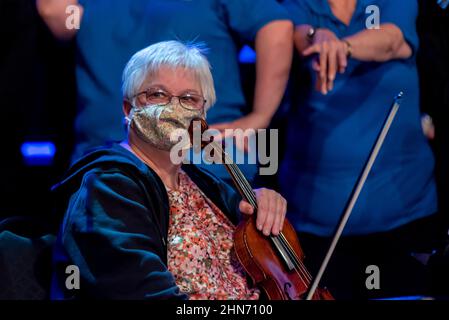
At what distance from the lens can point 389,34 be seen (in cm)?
258

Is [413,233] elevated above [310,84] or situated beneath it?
situated beneath

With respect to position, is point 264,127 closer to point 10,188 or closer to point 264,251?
point 264,251

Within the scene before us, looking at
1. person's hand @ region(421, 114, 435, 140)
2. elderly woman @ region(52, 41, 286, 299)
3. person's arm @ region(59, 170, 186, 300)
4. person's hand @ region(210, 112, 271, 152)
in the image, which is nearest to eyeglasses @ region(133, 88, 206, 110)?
elderly woman @ region(52, 41, 286, 299)

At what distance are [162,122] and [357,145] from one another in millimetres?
895

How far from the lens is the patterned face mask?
2008 mm

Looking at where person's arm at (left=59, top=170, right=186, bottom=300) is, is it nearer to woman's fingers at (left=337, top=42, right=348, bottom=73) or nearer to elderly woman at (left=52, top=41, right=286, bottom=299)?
elderly woman at (left=52, top=41, right=286, bottom=299)

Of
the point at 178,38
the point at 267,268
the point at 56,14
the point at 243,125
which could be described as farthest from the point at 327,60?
the point at 56,14

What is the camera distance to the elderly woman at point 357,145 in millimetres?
2613

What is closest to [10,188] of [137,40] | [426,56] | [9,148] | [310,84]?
[9,148]

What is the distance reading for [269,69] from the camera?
99.1 inches

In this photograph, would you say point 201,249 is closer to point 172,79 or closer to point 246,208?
point 246,208

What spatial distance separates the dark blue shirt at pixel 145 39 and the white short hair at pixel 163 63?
14.4 inches

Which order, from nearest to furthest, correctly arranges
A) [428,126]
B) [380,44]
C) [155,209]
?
[155,209] → [380,44] → [428,126]

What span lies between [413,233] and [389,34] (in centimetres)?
72
